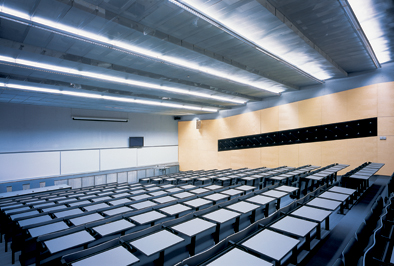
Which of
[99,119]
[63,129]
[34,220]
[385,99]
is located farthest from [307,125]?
[63,129]

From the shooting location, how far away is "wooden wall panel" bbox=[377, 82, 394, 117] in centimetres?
854

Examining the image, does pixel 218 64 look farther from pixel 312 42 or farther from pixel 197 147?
pixel 197 147

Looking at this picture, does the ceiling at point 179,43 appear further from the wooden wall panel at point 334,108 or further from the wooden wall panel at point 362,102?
the wooden wall panel at point 334,108

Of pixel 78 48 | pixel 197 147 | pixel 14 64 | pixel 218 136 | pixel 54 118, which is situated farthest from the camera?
pixel 197 147

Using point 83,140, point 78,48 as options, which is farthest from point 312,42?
point 83,140

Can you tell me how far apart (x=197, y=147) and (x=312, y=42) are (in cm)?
1221

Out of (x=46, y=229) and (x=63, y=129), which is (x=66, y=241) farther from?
(x=63, y=129)

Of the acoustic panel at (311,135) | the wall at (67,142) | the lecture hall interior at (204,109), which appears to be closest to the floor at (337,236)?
the lecture hall interior at (204,109)

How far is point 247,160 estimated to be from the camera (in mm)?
14023

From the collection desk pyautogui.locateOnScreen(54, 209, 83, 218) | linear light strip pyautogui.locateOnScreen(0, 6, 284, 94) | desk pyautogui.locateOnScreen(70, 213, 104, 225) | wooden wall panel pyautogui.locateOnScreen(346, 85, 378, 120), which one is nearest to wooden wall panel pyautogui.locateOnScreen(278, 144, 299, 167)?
wooden wall panel pyautogui.locateOnScreen(346, 85, 378, 120)

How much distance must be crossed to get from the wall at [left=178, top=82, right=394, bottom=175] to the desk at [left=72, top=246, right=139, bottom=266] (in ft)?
35.4

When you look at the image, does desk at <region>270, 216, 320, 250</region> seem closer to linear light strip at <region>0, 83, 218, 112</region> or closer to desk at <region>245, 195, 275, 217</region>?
desk at <region>245, 195, 275, 217</region>

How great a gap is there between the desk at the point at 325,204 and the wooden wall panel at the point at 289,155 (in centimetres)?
790

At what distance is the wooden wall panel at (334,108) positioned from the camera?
978cm
